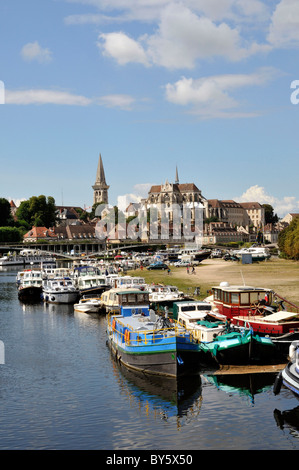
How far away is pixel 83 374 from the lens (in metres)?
37.4

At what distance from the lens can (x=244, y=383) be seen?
109ft

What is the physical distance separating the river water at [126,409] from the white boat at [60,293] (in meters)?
31.0

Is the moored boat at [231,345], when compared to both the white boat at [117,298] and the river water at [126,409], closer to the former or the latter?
the river water at [126,409]

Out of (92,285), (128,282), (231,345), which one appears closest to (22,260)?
(92,285)

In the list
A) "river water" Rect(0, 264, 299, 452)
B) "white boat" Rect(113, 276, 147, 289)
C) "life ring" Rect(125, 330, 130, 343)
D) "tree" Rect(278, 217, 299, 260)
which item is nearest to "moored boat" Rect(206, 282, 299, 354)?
"river water" Rect(0, 264, 299, 452)

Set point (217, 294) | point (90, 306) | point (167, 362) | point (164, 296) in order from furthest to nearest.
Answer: point (90, 306) → point (164, 296) → point (217, 294) → point (167, 362)

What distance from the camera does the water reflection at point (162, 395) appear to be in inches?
1163

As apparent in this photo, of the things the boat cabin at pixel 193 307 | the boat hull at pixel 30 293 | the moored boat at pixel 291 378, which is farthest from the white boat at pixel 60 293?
the moored boat at pixel 291 378

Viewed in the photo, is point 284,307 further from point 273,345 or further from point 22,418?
point 22,418

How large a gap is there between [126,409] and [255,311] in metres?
15.8

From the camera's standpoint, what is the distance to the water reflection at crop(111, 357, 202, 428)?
2955cm

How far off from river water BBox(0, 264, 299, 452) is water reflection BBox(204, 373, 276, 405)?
→ 53 mm

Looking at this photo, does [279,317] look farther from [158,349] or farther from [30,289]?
[30,289]

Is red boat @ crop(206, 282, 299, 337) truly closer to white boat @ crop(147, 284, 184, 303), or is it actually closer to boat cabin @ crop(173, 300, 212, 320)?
boat cabin @ crop(173, 300, 212, 320)
